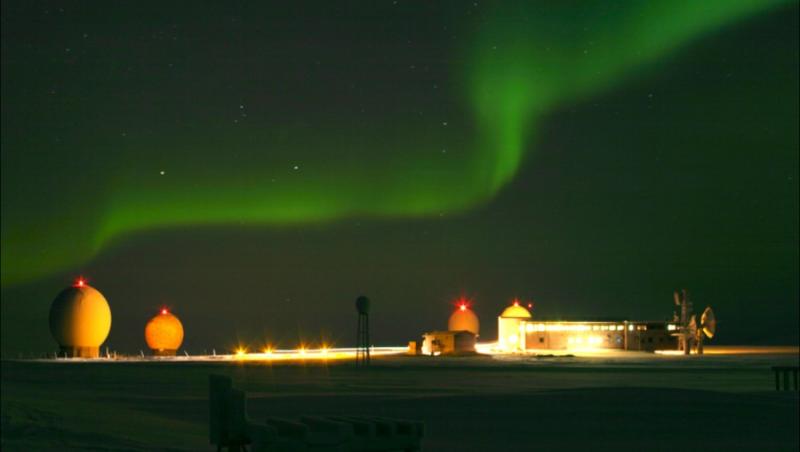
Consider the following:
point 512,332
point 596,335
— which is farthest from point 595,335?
point 512,332

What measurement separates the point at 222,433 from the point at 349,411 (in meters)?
17.2

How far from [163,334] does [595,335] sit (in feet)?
137

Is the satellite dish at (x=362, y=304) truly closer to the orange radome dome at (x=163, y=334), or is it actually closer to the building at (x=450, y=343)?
the building at (x=450, y=343)

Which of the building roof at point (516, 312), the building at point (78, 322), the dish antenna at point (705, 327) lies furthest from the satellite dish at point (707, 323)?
the building at point (78, 322)

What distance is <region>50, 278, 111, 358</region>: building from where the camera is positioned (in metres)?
94.4

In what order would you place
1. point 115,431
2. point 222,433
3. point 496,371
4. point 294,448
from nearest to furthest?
1. point 294,448
2. point 222,433
3. point 115,431
4. point 496,371

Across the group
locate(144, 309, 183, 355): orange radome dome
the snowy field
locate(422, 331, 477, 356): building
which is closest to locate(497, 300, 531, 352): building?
locate(422, 331, 477, 356): building

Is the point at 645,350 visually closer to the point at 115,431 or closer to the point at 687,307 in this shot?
the point at 687,307

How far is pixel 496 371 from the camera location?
5812 centimetres

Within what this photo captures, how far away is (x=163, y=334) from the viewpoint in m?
103

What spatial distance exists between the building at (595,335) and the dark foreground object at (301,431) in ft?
306

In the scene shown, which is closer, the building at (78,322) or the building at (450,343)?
the building at (78,322)

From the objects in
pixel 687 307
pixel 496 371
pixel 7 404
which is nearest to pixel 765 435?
pixel 7 404

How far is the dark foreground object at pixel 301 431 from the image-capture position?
12734mm
